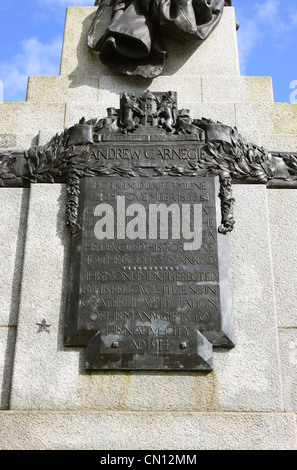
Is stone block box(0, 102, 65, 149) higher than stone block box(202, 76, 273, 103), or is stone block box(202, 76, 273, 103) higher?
stone block box(202, 76, 273, 103)

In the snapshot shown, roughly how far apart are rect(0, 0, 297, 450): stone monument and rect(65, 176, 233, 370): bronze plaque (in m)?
0.01

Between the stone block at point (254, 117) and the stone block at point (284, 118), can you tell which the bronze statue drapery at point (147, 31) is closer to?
the stone block at point (254, 117)

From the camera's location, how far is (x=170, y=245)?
573cm

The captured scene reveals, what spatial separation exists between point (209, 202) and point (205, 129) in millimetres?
1011

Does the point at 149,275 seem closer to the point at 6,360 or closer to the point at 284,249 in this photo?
the point at 284,249

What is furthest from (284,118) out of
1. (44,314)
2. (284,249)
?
(44,314)

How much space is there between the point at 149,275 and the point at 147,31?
377 cm

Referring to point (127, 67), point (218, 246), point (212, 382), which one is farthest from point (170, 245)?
point (127, 67)

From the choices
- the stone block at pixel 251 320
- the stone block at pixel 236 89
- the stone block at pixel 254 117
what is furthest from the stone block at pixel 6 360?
the stone block at pixel 236 89

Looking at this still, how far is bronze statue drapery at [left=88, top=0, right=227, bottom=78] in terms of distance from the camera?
23.6 feet

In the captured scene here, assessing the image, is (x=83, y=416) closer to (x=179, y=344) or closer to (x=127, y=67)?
(x=179, y=344)

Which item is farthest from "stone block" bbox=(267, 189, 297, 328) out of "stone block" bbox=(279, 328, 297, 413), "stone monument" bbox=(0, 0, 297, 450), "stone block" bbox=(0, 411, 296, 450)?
"stone block" bbox=(0, 411, 296, 450)

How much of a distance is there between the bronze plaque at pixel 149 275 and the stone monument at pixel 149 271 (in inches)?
0.6

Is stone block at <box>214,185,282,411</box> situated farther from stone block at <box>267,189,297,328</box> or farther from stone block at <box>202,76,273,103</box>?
stone block at <box>202,76,273,103</box>
